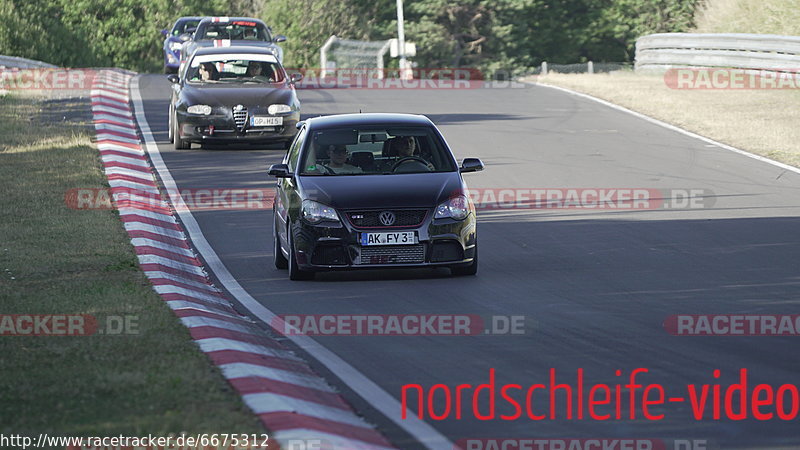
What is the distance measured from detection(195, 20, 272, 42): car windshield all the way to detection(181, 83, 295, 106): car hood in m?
11.2

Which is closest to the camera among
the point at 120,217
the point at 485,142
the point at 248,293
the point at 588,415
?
the point at 588,415

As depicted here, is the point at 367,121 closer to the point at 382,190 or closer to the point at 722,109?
the point at 382,190

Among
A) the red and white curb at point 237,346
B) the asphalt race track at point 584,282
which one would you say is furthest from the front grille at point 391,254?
the red and white curb at point 237,346

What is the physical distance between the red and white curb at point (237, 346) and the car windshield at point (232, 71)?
474 centimetres

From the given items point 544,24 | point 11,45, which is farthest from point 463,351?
point 544,24

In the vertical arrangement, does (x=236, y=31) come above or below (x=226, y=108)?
above

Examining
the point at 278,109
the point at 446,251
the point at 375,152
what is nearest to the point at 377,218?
the point at 446,251

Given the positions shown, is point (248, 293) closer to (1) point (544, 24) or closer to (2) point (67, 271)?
(2) point (67, 271)

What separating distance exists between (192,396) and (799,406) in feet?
Answer: 11.0

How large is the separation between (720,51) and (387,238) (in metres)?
25.0

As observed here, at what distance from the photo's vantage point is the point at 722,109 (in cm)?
2928

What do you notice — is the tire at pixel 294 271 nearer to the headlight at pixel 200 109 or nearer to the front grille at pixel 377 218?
the front grille at pixel 377 218

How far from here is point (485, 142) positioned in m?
24.5

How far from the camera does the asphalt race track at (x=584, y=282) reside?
8.20 metres
